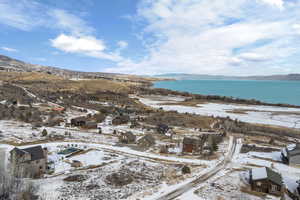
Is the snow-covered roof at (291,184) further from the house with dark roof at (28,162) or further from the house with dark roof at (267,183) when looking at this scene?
the house with dark roof at (28,162)

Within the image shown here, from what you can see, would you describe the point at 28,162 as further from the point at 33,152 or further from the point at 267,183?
the point at 267,183

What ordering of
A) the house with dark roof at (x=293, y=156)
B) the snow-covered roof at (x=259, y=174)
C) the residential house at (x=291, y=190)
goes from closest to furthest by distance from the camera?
the residential house at (x=291, y=190) < the snow-covered roof at (x=259, y=174) < the house with dark roof at (x=293, y=156)

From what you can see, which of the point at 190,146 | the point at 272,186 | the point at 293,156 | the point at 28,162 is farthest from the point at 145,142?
the point at 293,156

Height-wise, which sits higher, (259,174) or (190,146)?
(259,174)

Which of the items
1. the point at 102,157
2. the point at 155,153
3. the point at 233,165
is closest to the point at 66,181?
the point at 102,157

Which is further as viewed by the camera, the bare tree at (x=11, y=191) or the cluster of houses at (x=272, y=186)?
the cluster of houses at (x=272, y=186)

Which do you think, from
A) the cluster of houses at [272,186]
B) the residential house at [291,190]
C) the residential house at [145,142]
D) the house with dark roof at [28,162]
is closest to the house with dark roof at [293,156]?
the residential house at [291,190]

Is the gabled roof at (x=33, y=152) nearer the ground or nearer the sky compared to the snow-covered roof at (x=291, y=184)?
nearer the sky

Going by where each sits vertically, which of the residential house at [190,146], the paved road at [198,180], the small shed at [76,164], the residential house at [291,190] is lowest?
the small shed at [76,164]
